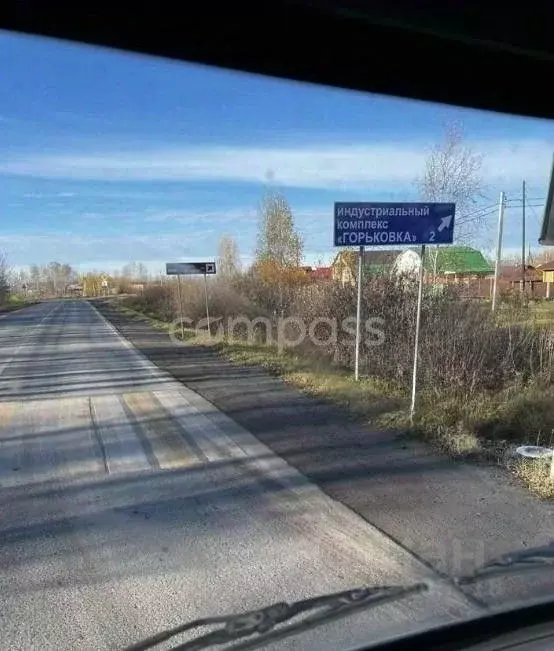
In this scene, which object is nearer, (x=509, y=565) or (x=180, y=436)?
(x=509, y=565)

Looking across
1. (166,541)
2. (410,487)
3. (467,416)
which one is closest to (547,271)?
(467,416)

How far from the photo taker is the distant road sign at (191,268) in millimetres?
19423

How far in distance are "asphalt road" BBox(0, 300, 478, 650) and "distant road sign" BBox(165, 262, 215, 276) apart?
12322 millimetres

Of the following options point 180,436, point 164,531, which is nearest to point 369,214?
point 180,436

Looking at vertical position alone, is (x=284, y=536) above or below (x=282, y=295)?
below

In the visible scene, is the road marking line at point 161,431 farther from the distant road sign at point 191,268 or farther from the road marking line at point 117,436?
the distant road sign at point 191,268

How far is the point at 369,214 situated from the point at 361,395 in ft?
8.65

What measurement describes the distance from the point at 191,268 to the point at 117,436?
527 inches

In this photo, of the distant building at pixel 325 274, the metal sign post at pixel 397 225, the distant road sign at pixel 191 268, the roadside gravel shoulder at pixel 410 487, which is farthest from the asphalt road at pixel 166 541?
the distant road sign at pixel 191 268

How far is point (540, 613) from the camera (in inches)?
101

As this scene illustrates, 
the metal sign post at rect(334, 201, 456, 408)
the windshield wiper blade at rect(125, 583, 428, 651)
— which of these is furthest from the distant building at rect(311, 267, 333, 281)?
the windshield wiper blade at rect(125, 583, 428, 651)

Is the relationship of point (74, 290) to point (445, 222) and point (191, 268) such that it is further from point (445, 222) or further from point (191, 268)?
point (445, 222)

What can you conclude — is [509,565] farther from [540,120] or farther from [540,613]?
[540,120]

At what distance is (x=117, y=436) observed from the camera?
6.75 metres
